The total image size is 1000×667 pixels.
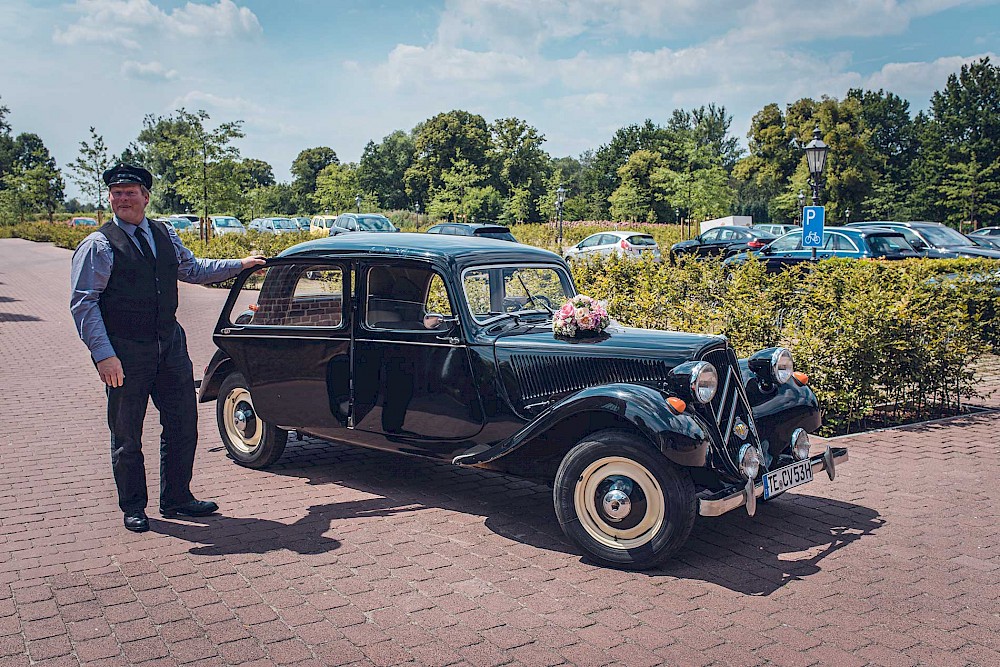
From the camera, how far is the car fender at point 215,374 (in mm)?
6738

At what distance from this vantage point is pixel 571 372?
202 inches

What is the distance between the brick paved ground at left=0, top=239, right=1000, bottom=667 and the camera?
3781 mm

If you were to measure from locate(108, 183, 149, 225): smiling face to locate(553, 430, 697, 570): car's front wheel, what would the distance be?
2.92 metres

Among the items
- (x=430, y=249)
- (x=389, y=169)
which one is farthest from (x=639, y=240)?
(x=389, y=169)

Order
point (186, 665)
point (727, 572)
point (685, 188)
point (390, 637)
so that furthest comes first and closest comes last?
point (685, 188)
point (727, 572)
point (390, 637)
point (186, 665)

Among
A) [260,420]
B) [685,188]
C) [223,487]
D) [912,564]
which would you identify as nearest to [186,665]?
[223,487]

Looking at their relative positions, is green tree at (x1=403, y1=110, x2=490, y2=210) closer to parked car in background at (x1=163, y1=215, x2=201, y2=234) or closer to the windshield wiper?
parked car in background at (x1=163, y1=215, x2=201, y2=234)

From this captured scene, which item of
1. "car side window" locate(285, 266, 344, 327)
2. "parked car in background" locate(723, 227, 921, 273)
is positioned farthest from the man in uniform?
"parked car in background" locate(723, 227, 921, 273)

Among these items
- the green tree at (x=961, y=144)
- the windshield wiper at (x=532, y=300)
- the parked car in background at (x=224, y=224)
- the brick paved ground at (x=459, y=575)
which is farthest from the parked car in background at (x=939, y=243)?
the green tree at (x=961, y=144)

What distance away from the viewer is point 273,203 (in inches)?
3039

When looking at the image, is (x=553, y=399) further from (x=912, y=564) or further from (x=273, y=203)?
(x=273, y=203)

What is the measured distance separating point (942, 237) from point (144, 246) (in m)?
20.5

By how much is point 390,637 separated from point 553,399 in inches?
70.6

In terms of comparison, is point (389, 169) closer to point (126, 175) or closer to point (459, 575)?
point (126, 175)
